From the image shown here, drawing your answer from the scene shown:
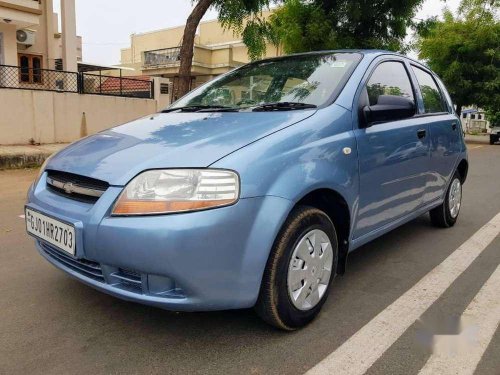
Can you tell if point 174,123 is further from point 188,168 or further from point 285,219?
point 285,219

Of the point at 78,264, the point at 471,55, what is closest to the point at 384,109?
the point at 78,264

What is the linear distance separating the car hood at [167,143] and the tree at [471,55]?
72.9 feet

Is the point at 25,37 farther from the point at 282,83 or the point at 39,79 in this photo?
the point at 282,83

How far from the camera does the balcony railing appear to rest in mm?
28906

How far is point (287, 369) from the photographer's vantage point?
7.16 ft

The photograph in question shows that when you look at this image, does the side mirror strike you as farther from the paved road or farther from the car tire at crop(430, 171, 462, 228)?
the car tire at crop(430, 171, 462, 228)

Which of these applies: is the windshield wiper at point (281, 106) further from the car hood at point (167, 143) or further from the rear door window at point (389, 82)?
the rear door window at point (389, 82)

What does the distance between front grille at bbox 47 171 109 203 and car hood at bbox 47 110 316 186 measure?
0.04 meters

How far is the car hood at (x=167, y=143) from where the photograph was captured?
87.3 inches

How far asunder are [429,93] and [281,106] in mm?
1965

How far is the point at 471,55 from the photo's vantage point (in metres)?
22.7

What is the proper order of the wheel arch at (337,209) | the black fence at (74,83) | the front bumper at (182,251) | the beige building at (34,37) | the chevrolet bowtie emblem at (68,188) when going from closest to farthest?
the front bumper at (182,251) < the chevrolet bowtie emblem at (68,188) < the wheel arch at (337,209) < the black fence at (74,83) < the beige building at (34,37)

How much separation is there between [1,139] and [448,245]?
9.74 meters

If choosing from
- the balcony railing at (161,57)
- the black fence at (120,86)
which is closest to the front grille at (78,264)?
the black fence at (120,86)
